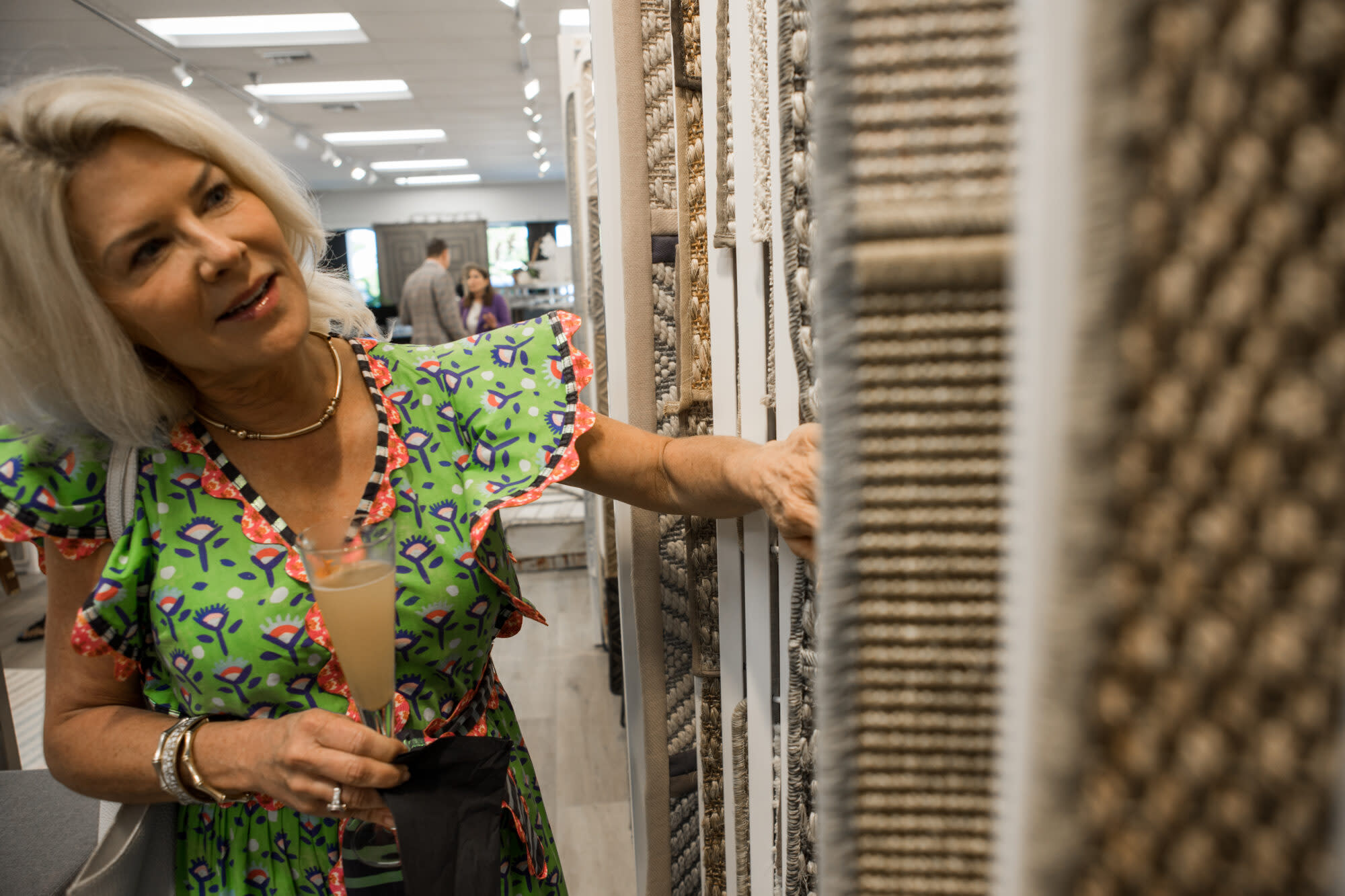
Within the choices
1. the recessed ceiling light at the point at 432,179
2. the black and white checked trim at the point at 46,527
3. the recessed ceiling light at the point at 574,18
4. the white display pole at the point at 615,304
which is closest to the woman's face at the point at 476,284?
the recessed ceiling light at the point at 574,18

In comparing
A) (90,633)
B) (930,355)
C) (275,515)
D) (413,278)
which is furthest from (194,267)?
(413,278)

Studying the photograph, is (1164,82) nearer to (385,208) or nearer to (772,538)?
(772,538)

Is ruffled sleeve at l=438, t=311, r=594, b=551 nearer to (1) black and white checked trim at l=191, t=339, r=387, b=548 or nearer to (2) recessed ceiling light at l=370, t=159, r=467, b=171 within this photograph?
(1) black and white checked trim at l=191, t=339, r=387, b=548

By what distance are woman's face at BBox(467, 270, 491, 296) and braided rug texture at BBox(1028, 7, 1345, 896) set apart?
8.03 meters

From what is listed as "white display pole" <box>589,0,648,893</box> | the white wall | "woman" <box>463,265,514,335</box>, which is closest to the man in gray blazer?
"woman" <box>463,265,514,335</box>

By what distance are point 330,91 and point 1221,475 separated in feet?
27.3

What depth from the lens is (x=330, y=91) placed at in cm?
714

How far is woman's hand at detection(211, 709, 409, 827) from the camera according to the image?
0.82 metres

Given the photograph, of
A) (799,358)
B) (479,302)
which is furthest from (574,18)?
(799,358)

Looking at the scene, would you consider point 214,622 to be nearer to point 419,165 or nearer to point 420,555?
point 420,555

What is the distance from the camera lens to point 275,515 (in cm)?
96

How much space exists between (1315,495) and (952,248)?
10 centimetres

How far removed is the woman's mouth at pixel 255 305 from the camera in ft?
2.97

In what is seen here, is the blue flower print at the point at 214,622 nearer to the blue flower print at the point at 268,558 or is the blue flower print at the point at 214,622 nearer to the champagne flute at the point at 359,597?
the blue flower print at the point at 268,558
